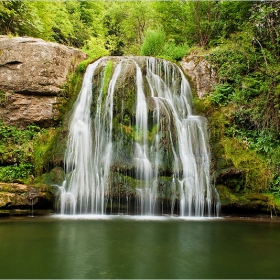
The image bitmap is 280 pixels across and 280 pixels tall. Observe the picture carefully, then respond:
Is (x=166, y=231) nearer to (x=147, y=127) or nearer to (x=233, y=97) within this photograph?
(x=147, y=127)

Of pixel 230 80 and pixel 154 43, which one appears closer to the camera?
pixel 230 80

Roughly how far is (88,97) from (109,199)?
434 cm

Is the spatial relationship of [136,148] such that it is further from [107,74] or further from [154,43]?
[154,43]

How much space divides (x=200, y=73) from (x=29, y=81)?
→ 7.18 m

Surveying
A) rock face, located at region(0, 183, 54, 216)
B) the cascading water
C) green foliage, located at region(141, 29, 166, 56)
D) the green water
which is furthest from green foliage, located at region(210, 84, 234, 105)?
rock face, located at region(0, 183, 54, 216)

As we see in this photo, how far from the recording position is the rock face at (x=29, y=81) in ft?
34.4

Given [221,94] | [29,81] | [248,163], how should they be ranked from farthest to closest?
1. [221,94]
2. [29,81]
3. [248,163]

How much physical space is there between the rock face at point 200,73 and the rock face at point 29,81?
18.2 ft

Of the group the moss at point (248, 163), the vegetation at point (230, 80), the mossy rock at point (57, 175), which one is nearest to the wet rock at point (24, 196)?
the mossy rock at point (57, 175)

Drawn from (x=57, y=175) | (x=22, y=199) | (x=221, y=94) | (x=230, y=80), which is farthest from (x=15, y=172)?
(x=230, y=80)

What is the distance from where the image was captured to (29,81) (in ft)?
34.8

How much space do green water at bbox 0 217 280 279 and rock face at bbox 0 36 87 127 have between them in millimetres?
4700

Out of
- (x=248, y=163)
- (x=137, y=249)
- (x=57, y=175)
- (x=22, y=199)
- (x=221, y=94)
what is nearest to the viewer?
(x=137, y=249)

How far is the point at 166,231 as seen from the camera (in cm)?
612
